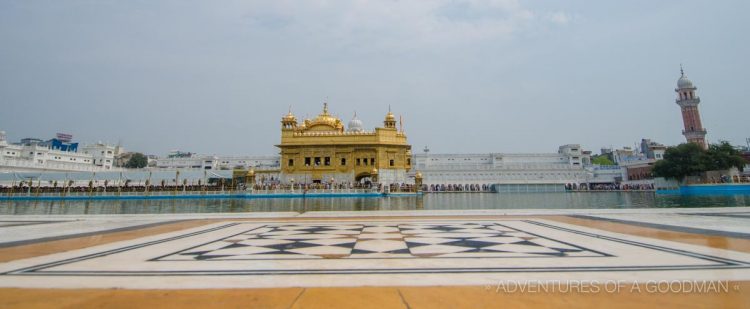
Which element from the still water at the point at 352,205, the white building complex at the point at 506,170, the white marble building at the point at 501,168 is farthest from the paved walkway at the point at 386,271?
the white marble building at the point at 501,168

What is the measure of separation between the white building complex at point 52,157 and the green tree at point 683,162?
66661mm

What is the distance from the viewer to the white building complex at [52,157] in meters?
43.5

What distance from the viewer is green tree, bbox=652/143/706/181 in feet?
113

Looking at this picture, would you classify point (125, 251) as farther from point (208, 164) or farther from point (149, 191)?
point (208, 164)

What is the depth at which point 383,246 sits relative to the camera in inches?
157

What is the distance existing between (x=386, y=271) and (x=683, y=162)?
43.7 meters

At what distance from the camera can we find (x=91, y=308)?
1.89 meters

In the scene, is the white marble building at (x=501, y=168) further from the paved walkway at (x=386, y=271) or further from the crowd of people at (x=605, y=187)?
the paved walkway at (x=386, y=271)

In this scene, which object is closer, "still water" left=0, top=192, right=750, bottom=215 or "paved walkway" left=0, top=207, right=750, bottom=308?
"paved walkway" left=0, top=207, right=750, bottom=308

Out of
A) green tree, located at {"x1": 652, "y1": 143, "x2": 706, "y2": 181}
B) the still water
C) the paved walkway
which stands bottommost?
the paved walkway

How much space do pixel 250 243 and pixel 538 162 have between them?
59214 millimetres

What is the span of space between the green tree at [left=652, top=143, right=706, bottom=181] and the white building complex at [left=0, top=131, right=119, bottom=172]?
66661 millimetres

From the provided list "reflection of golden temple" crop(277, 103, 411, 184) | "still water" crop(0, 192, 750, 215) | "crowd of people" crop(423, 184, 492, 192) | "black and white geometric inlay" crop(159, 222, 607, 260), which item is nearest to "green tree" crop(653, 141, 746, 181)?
"still water" crop(0, 192, 750, 215)

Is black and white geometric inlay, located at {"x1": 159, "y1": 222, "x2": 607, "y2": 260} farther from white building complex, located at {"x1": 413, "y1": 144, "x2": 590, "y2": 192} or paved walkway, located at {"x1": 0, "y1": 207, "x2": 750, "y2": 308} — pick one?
white building complex, located at {"x1": 413, "y1": 144, "x2": 590, "y2": 192}
